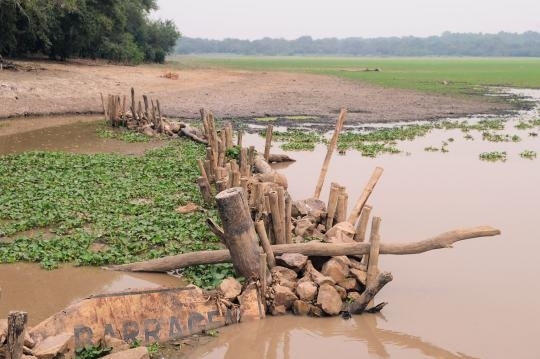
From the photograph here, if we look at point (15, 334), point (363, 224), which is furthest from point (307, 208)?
point (15, 334)

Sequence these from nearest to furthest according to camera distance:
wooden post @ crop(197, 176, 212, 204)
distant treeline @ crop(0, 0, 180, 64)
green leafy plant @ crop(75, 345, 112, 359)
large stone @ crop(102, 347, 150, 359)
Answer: large stone @ crop(102, 347, 150, 359) < green leafy plant @ crop(75, 345, 112, 359) < wooden post @ crop(197, 176, 212, 204) < distant treeline @ crop(0, 0, 180, 64)

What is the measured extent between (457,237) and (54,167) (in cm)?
1046

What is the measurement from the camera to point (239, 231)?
24.5ft

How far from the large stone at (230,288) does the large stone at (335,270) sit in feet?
3.95

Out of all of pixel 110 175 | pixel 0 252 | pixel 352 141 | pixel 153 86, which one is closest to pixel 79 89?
pixel 153 86

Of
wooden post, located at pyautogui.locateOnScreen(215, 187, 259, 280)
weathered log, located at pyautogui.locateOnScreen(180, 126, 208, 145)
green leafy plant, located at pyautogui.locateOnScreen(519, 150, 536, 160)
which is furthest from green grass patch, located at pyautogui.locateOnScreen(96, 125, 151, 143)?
wooden post, located at pyautogui.locateOnScreen(215, 187, 259, 280)

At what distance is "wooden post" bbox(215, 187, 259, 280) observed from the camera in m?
7.41

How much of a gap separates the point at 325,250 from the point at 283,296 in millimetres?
886

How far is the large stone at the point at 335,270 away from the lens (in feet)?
25.2

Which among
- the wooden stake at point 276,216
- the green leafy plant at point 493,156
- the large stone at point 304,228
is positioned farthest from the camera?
the green leafy plant at point 493,156

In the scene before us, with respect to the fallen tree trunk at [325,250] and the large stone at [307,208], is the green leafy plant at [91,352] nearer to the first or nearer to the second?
the fallen tree trunk at [325,250]

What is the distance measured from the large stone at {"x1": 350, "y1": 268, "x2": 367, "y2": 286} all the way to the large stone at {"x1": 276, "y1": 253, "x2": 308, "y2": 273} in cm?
67

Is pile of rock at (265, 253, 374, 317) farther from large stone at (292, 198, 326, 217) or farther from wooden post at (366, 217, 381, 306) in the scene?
large stone at (292, 198, 326, 217)

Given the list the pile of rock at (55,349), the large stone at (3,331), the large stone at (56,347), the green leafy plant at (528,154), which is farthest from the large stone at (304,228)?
the green leafy plant at (528,154)
